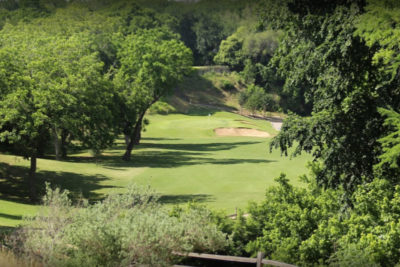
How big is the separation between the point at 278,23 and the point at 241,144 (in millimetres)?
49423

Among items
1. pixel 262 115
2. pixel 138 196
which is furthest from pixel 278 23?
pixel 262 115

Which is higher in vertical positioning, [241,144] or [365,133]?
[365,133]

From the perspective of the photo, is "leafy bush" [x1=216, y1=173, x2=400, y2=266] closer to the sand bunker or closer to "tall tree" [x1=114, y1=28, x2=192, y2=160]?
"tall tree" [x1=114, y1=28, x2=192, y2=160]

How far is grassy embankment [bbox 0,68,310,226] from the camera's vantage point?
31188 millimetres

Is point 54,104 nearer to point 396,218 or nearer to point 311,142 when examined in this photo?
point 311,142

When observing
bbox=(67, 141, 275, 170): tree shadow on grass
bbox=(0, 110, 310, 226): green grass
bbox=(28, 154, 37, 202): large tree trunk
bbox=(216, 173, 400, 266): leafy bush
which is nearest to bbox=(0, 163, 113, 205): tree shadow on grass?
bbox=(0, 110, 310, 226): green grass

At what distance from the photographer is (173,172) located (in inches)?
1660

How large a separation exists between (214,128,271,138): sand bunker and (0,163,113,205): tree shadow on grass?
39194 millimetres

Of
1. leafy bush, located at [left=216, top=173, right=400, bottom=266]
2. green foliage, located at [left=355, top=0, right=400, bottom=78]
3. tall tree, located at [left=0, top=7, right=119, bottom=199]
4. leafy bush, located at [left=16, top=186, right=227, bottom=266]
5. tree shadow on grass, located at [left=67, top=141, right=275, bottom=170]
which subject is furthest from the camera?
tree shadow on grass, located at [left=67, top=141, right=275, bottom=170]

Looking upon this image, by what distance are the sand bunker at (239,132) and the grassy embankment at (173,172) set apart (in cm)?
501

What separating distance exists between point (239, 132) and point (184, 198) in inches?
1892

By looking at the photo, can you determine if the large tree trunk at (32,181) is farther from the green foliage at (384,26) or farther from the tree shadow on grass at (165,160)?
the green foliage at (384,26)

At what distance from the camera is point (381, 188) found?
1410 cm

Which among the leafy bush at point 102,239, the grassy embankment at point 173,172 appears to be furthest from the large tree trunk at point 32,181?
the leafy bush at point 102,239
